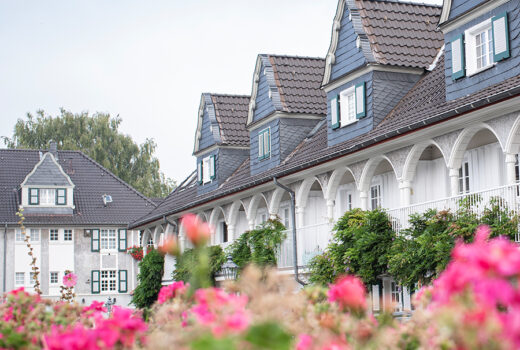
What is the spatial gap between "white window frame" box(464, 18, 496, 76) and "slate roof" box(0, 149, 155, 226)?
41605mm

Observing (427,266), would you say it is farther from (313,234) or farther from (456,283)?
(456,283)

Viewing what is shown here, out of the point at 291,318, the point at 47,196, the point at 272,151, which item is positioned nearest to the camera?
the point at 291,318

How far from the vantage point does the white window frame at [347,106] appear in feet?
82.3

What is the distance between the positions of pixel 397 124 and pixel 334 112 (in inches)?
189

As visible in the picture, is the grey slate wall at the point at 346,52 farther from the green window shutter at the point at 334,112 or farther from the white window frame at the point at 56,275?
the white window frame at the point at 56,275

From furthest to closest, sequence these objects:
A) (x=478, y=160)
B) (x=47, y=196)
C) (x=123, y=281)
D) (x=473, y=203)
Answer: (x=123, y=281)
(x=47, y=196)
(x=478, y=160)
(x=473, y=203)

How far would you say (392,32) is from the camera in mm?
25234

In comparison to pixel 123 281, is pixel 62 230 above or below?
above

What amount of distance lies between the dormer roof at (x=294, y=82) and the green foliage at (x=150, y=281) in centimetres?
971

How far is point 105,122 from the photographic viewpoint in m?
75.0

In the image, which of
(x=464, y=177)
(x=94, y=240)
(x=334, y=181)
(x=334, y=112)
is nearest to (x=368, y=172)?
(x=334, y=181)

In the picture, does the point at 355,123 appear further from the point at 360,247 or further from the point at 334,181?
the point at 360,247

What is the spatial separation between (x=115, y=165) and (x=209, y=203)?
43.3m

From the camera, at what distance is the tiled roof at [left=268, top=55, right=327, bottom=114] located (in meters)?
30.5
